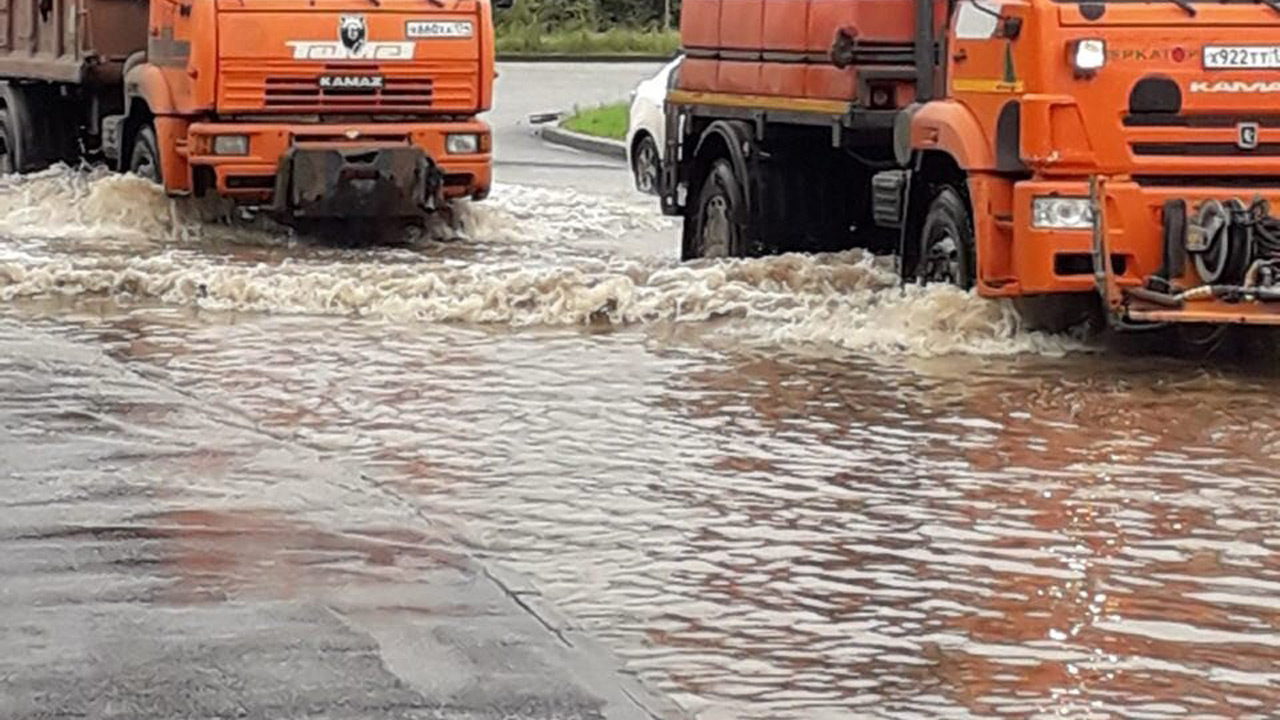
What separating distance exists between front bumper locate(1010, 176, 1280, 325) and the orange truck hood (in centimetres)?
805

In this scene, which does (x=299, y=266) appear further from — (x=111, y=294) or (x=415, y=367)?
(x=415, y=367)

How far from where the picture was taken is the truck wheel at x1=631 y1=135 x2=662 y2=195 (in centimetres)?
2377

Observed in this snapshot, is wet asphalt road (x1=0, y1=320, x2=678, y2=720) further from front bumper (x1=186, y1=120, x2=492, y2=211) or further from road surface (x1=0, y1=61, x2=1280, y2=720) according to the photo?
front bumper (x1=186, y1=120, x2=492, y2=211)

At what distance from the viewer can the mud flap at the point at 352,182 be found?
1917cm

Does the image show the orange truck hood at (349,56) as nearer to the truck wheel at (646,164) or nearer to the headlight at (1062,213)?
the truck wheel at (646,164)

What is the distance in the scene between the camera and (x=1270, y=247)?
12.3 m

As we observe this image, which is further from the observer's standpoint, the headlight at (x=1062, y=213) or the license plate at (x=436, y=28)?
the license plate at (x=436, y=28)

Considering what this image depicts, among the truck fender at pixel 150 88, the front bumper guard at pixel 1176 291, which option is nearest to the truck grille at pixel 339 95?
the truck fender at pixel 150 88

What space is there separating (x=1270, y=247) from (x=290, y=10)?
30.5ft

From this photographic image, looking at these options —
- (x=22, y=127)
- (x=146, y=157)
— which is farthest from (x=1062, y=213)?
(x=22, y=127)

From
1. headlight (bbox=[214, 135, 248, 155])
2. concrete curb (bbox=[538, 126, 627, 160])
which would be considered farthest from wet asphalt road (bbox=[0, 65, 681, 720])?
concrete curb (bbox=[538, 126, 627, 160])

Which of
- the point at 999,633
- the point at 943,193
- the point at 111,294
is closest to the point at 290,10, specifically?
the point at 111,294

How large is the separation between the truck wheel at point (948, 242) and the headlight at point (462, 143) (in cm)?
629

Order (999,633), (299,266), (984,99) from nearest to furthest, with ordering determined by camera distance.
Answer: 1. (999,633)
2. (984,99)
3. (299,266)
